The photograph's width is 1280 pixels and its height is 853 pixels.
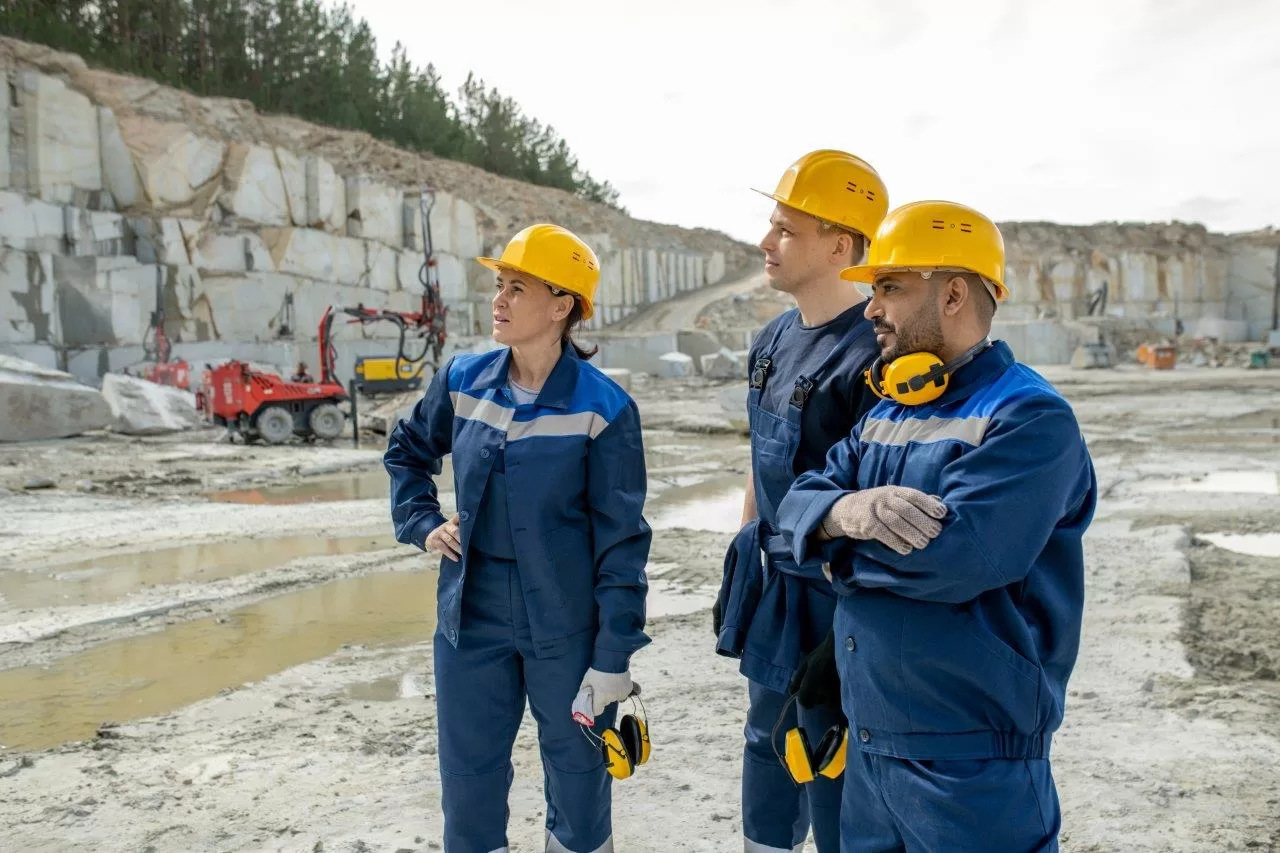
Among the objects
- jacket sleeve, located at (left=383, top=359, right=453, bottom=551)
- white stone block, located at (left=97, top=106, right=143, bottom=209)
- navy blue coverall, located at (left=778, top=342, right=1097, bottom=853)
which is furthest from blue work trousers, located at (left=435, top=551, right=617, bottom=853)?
white stone block, located at (left=97, top=106, right=143, bottom=209)

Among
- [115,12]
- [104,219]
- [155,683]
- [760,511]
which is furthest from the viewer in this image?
[115,12]

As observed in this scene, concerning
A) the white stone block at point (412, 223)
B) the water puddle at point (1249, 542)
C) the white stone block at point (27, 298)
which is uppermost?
the white stone block at point (412, 223)

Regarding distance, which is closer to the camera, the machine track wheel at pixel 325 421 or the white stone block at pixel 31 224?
the machine track wheel at pixel 325 421

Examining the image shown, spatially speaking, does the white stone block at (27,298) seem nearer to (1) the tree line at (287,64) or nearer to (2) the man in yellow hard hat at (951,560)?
Result: (1) the tree line at (287,64)

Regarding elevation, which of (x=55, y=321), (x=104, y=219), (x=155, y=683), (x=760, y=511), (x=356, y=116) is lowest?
(x=155, y=683)

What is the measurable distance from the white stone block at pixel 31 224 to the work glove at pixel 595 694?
22366 millimetres

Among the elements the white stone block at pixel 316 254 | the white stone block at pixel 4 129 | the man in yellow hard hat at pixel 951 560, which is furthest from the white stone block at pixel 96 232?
the man in yellow hard hat at pixel 951 560

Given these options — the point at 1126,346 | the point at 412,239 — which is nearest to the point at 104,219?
the point at 412,239

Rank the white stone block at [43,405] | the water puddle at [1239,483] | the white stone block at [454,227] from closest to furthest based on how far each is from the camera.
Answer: the water puddle at [1239,483] < the white stone block at [43,405] < the white stone block at [454,227]

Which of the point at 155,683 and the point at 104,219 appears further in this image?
the point at 104,219

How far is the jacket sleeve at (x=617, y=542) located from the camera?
99.8 inches

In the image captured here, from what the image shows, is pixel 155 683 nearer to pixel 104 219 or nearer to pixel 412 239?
pixel 104 219

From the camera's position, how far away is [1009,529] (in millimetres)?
1685

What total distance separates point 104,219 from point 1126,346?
39495 millimetres
